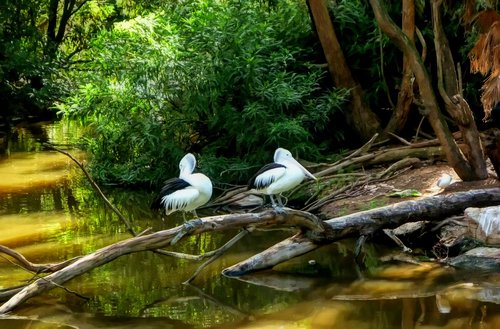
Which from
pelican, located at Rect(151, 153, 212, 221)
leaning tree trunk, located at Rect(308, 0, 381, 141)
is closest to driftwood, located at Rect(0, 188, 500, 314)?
pelican, located at Rect(151, 153, 212, 221)

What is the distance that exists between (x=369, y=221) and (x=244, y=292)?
1577 millimetres

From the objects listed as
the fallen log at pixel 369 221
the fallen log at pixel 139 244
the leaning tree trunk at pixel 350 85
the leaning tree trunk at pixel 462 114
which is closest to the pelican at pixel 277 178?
the fallen log at pixel 139 244

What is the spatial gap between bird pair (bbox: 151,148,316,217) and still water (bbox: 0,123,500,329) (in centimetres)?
82

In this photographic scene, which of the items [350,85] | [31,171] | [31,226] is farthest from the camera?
[31,171]

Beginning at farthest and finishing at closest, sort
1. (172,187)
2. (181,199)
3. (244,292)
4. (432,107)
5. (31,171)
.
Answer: (31,171) < (432,107) < (244,292) < (172,187) < (181,199)

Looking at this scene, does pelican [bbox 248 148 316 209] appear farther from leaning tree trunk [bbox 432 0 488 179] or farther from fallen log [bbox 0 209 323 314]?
leaning tree trunk [bbox 432 0 488 179]

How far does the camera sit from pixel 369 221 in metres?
7.50

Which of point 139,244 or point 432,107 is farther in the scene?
point 432,107

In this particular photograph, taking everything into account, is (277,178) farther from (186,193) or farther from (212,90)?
(212,90)

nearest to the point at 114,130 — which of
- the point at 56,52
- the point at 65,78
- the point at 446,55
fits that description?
the point at 446,55

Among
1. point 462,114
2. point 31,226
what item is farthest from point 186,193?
point 31,226

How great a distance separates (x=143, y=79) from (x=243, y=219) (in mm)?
5397

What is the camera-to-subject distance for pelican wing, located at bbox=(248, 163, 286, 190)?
6980 mm

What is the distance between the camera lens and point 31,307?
6.60 meters
